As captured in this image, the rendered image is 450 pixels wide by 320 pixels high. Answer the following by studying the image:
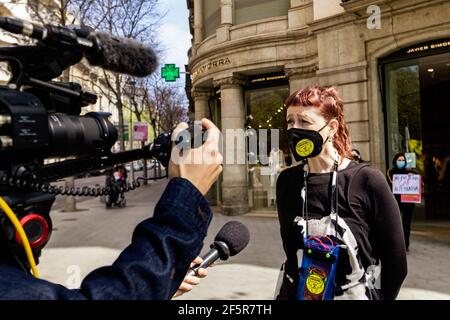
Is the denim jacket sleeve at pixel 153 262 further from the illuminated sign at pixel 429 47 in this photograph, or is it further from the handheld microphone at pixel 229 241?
the illuminated sign at pixel 429 47

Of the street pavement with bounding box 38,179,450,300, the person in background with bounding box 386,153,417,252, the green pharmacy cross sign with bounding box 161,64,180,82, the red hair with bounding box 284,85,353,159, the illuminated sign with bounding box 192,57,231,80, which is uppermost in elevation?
the green pharmacy cross sign with bounding box 161,64,180,82

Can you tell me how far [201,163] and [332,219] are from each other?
138 cm

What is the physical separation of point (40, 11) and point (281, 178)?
13803 millimetres

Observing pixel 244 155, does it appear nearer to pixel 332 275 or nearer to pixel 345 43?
pixel 345 43

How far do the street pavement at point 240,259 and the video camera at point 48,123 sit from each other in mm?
3827

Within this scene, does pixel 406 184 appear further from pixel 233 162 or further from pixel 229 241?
pixel 229 241

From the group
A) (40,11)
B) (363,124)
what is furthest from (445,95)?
(40,11)

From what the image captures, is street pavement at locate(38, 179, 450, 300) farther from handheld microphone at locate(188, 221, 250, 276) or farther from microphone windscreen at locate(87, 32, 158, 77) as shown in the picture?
microphone windscreen at locate(87, 32, 158, 77)

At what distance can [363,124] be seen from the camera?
351 inches

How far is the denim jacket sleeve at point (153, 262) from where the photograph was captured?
805 millimetres

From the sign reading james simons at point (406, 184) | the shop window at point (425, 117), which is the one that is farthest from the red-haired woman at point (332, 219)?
the shop window at point (425, 117)

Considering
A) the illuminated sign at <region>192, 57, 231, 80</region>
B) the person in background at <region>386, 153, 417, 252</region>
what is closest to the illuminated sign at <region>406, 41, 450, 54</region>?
the person in background at <region>386, 153, 417, 252</region>

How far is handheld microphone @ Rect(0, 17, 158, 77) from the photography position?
0.95 metres

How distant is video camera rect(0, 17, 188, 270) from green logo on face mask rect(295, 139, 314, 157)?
1.33 meters
